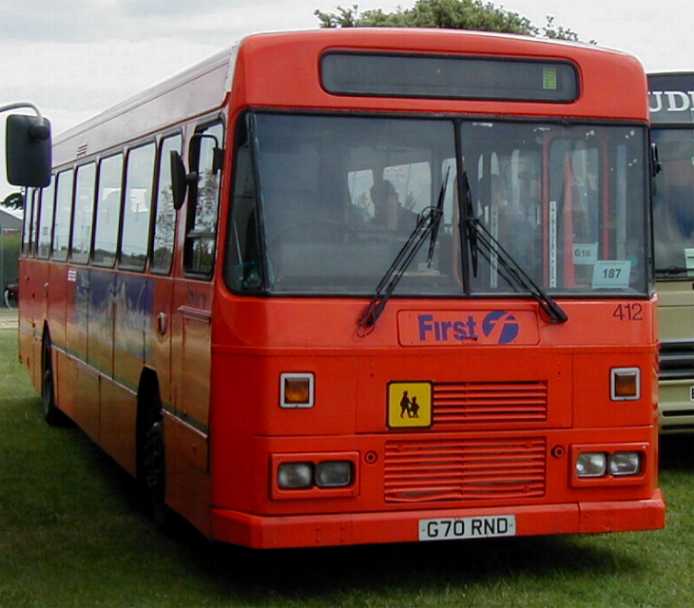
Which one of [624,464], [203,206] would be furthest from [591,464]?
[203,206]

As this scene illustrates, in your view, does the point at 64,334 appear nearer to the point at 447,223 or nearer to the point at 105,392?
the point at 105,392

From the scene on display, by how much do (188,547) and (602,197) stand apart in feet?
10.9

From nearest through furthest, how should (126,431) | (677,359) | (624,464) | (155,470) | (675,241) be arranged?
1. (624,464)
2. (155,470)
3. (126,431)
4. (677,359)
5. (675,241)

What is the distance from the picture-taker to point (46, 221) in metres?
17.2

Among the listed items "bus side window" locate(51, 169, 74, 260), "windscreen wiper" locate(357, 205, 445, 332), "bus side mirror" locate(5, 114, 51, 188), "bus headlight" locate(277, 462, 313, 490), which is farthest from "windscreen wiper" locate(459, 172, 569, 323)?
"bus side window" locate(51, 169, 74, 260)

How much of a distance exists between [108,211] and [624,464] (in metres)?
5.49

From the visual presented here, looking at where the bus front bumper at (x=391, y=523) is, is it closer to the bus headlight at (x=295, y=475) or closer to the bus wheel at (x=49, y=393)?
the bus headlight at (x=295, y=475)

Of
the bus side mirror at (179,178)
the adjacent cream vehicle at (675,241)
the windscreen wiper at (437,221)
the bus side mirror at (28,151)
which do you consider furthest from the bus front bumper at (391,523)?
the adjacent cream vehicle at (675,241)

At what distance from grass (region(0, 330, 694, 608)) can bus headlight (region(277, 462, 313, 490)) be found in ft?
2.08

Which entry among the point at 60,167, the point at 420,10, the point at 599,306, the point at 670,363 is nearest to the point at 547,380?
the point at 599,306

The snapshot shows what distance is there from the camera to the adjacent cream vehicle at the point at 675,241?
1271 centimetres

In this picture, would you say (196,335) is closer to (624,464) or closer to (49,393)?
(624,464)

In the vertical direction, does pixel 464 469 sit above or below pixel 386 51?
below

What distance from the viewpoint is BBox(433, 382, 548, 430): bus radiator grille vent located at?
859 cm
